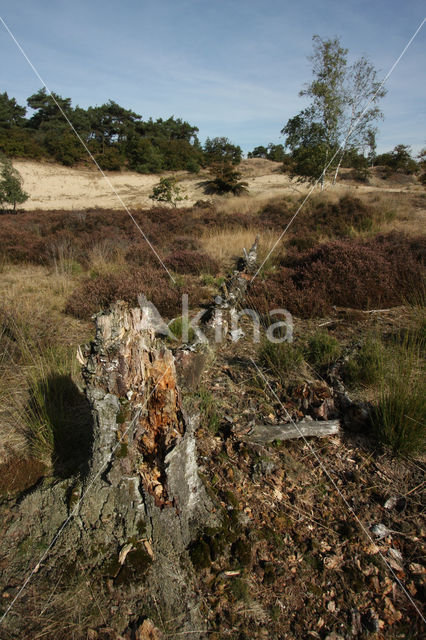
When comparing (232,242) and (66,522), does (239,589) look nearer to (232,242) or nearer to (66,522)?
(66,522)

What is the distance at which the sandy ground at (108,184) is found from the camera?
29.4m

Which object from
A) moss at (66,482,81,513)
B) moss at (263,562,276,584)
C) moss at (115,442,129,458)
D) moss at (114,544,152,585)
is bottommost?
moss at (263,562,276,584)

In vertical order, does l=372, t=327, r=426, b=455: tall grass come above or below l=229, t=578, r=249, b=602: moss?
above

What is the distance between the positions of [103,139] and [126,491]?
5444 centimetres

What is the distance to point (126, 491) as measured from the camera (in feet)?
6.18

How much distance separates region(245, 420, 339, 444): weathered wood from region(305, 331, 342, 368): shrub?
1.19m

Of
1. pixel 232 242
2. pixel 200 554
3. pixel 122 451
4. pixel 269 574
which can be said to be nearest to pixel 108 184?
pixel 232 242

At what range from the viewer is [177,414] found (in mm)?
2086

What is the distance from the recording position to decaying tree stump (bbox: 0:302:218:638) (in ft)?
5.60

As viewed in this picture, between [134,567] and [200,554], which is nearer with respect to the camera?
[134,567]

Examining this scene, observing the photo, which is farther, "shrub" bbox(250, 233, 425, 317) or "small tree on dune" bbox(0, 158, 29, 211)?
"small tree on dune" bbox(0, 158, 29, 211)

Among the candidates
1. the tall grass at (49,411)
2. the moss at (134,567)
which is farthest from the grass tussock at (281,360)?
the moss at (134,567)

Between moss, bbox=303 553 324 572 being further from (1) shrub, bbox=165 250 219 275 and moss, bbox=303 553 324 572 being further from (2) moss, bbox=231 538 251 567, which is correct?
(1) shrub, bbox=165 250 219 275

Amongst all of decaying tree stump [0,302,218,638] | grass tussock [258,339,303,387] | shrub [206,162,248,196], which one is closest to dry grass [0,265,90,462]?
decaying tree stump [0,302,218,638]
